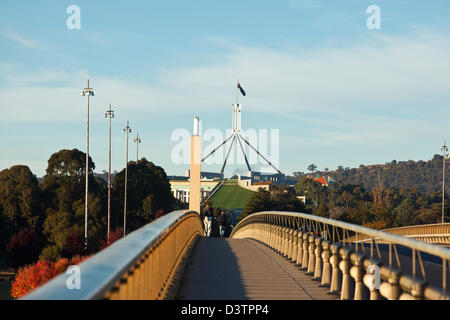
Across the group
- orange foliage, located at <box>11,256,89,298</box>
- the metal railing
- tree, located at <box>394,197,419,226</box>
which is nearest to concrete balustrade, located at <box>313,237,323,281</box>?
the metal railing

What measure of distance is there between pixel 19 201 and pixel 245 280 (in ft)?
215

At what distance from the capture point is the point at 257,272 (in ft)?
44.5

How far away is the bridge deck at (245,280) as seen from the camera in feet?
33.3

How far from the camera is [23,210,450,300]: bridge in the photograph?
472cm

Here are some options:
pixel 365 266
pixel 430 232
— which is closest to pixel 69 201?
pixel 430 232

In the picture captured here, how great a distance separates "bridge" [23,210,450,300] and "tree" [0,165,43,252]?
56.9 metres

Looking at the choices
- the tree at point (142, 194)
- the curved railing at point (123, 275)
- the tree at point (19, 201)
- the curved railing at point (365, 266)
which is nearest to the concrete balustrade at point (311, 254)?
the curved railing at point (365, 266)

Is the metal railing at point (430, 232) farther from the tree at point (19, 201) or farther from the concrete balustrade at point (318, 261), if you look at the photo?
the tree at point (19, 201)

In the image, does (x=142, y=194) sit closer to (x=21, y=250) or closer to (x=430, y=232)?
(x=21, y=250)

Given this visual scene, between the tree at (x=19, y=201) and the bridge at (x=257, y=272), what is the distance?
56888 mm

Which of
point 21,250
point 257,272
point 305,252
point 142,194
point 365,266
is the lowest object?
point 21,250
